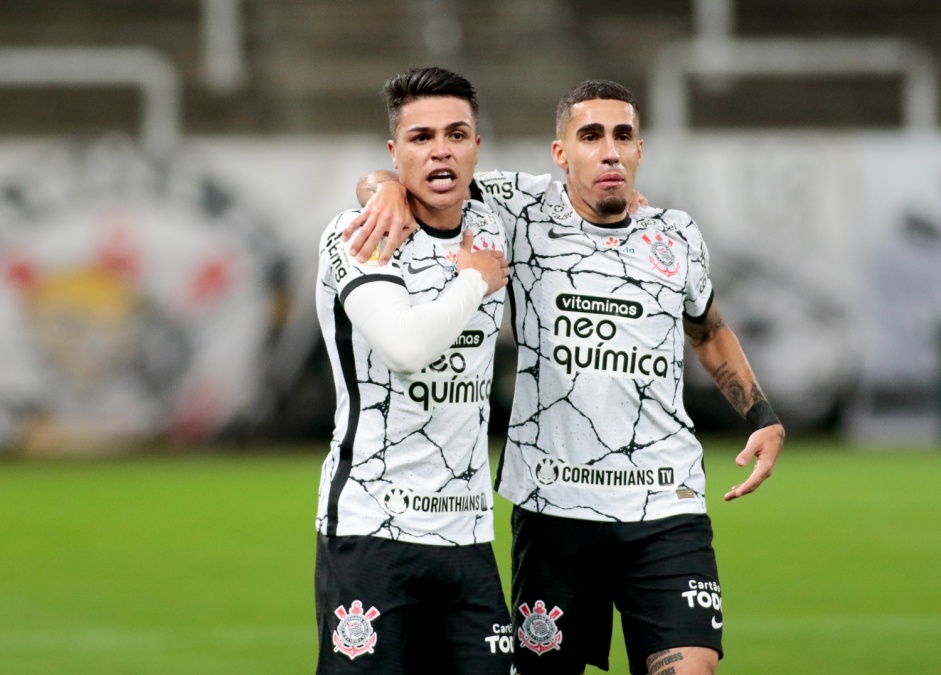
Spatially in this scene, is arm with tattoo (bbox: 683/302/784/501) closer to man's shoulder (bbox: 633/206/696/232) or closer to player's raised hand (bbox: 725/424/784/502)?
player's raised hand (bbox: 725/424/784/502)

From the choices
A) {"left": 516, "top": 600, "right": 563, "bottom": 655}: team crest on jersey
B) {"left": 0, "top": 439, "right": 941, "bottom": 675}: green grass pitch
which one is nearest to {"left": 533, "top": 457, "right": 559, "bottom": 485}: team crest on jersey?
{"left": 516, "top": 600, "right": 563, "bottom": 655}: team crest on jersey

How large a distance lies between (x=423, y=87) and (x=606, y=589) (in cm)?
173

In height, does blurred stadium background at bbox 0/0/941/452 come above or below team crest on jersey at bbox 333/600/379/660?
above

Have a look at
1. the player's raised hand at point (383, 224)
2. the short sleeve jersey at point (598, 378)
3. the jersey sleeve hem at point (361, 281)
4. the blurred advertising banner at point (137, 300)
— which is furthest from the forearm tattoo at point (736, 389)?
the blurred advertising banner at point (137, 300)

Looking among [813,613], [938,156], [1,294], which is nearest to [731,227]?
[938,156]

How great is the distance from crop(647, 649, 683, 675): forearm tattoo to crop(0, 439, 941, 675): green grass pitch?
214 cm

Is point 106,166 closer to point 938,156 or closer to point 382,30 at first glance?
point 382,30

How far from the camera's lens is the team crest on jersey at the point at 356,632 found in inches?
169

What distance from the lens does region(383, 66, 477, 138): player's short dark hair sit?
449cm

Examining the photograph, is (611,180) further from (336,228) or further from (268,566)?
(268,566)

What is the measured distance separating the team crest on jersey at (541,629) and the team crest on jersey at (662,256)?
113 cm

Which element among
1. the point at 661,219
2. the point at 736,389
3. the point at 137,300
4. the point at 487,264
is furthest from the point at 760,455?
the point at 137,300

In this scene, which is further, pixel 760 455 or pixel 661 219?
pixel 661 219

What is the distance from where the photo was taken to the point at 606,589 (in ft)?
16.8
